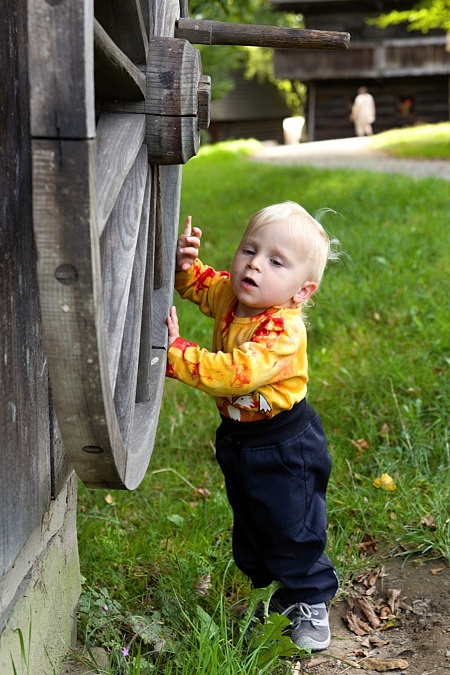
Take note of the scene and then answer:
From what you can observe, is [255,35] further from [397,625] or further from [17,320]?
[397,625]

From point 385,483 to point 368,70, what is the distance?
24.0m

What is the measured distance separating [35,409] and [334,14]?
27.3 metres

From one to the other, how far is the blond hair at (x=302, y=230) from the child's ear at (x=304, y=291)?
16 mm

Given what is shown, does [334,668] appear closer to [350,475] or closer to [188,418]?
[350,475]

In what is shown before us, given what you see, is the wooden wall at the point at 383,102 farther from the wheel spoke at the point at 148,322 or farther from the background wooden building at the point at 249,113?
the wheel spoke at the point at 148,322

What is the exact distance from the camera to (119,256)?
1.63 metres

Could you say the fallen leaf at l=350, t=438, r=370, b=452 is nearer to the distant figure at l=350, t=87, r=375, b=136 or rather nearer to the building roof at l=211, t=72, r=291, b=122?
the distant figure at l=350, t=87, r=375, b=136

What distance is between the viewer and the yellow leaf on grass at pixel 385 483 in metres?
3.11

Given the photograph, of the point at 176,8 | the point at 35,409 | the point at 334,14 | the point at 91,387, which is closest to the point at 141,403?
the point at 35,409

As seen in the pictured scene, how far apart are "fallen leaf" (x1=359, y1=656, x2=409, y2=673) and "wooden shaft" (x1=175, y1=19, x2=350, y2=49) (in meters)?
1.64

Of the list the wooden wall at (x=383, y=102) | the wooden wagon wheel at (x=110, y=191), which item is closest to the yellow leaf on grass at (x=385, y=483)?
the wooden wagon wheel at (x=110, y=191)

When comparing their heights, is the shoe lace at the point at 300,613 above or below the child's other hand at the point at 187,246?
below

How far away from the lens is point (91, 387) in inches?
50.1

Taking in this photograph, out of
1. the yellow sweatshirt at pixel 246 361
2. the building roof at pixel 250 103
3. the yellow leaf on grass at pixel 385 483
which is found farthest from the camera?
the building roof at pixel 250 103
